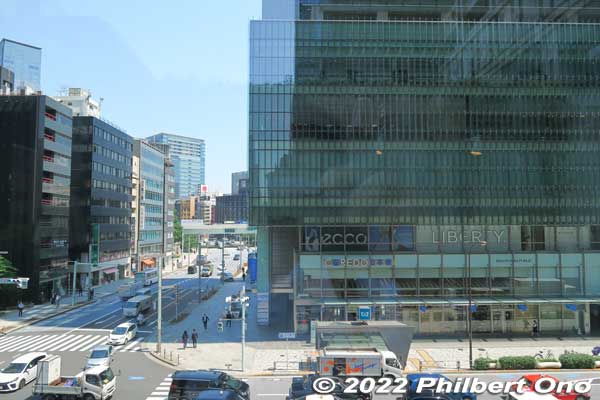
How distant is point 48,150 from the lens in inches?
2461

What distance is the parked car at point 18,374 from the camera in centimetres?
2658

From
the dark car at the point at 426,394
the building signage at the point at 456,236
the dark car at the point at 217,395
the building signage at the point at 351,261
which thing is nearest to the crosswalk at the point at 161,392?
the dark car at the point at 217,395

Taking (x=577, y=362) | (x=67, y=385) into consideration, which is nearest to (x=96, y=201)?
(x=67, y=385)

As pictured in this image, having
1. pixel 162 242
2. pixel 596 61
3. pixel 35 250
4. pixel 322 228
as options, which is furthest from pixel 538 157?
pixel 162 242

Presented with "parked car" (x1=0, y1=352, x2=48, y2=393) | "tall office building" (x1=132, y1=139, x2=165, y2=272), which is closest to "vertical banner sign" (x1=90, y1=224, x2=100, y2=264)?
"tall office building" (x1=132, y1=139, x2=165, y2=272)

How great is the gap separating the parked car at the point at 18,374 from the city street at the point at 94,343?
1.33ft

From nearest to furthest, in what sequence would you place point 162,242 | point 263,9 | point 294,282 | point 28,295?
point 294,282, point 263,9, point 28,295, point 162,242

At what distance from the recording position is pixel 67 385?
24.1m

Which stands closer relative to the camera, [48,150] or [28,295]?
[28,295]

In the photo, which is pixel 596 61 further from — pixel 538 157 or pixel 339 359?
pixel 339 359

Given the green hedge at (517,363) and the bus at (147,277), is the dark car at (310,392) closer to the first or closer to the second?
the green hedge at (517,363)

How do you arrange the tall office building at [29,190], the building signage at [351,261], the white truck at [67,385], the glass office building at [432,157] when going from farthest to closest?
the tall office building at [29,190], the glass office building at [432,157], the building signage at [351,261], the white truck at [67,385]

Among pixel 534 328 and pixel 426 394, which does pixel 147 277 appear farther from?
pixel 426 394

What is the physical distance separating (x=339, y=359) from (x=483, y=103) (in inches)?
1129
